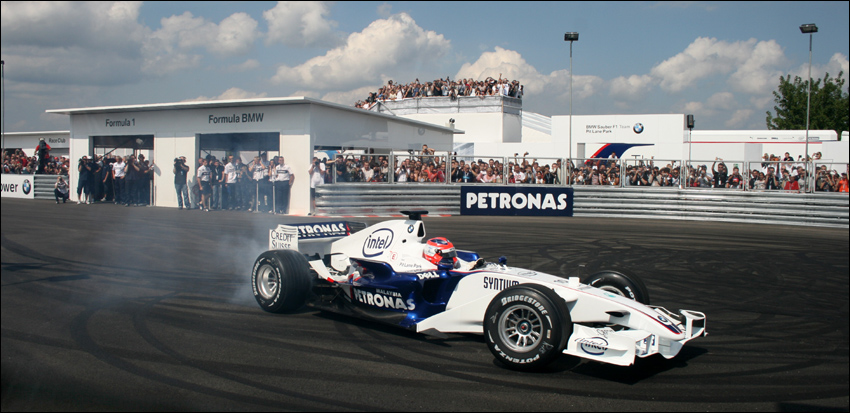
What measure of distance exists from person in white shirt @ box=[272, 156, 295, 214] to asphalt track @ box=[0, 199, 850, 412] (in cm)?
780

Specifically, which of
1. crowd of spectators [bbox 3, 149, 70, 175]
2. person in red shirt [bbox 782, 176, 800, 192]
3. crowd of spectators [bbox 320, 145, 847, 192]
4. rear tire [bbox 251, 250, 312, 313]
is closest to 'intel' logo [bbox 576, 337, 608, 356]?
rear tire [bbox 251, 250, 312, 313]

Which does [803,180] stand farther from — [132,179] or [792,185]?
[132,179]

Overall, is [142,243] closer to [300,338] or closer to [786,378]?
[300,338]

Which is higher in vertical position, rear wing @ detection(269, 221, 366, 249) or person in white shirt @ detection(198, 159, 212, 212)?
person in white shirt @ detection(198, 159, 212, 212)

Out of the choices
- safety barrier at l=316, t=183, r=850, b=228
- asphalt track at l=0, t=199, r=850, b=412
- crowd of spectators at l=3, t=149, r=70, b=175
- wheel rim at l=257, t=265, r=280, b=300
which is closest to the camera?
asphalt track at l=0, t=199, r=850, b=412

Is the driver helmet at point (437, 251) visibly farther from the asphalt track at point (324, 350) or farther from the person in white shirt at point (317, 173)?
the person in white shirt at point (317, 173)

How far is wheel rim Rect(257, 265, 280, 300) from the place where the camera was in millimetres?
6016

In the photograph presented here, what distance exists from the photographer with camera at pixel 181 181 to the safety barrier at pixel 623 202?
456cm

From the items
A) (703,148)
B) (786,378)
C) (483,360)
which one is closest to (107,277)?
(483,360)

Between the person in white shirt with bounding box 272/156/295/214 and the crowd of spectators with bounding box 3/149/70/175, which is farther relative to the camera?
the person in white shirt with bounding box 272/156/295/214

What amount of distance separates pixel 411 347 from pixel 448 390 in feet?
3.37

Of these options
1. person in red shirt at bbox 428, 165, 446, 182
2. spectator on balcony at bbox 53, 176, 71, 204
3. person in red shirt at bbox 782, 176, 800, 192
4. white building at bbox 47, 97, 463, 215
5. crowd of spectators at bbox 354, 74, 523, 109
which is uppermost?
crowd of spectators at bbox 354, 74, 523, 109

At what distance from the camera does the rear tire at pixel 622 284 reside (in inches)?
200

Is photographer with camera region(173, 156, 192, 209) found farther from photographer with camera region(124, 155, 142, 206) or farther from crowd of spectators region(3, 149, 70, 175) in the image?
crowd of spectators region(3, 149, 70, 175)
